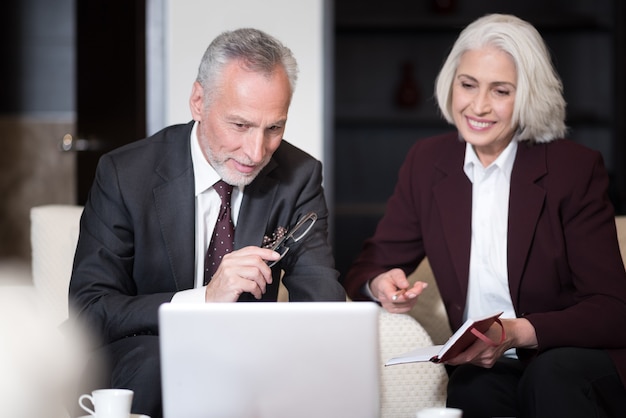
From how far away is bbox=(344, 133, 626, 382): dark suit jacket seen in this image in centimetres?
206

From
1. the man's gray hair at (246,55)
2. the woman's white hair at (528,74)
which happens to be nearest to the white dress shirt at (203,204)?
the man's gray hair at (246,55)

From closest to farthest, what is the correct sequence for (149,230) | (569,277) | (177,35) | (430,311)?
1. (149,230)
2. (569,277)
3. (430,311)
4. (177,35)

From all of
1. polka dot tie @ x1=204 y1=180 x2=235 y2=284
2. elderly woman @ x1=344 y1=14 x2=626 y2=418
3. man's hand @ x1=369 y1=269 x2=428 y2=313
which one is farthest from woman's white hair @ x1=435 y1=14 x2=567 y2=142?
polka dot tie @ x1=204 y1=180 x2=235 y2=284

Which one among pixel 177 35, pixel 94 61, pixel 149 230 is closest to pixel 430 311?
pixel 149 230

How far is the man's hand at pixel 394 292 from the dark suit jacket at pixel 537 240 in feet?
0.28

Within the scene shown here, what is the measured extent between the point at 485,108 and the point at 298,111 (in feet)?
3.81

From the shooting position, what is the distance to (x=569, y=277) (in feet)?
7.20

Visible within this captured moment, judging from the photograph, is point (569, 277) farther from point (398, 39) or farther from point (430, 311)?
point (398, 39)

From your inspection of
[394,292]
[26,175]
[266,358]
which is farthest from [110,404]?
[26,175]

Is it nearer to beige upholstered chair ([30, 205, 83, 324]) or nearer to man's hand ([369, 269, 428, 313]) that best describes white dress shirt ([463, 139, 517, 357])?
man's hand ([369, 269, 428, 313])

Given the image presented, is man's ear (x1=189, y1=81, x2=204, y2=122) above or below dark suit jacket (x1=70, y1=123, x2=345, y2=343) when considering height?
above

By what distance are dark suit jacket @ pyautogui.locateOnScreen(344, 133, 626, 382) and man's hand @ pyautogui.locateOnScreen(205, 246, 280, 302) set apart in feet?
1.92

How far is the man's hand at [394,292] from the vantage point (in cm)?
A: 215

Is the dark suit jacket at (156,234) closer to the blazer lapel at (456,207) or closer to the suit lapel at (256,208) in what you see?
the suit lapel at (256,208)
